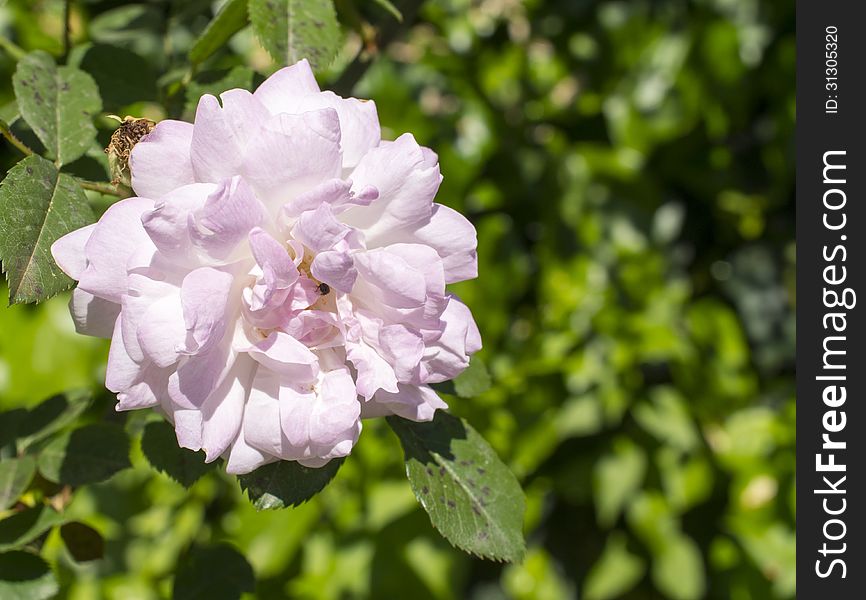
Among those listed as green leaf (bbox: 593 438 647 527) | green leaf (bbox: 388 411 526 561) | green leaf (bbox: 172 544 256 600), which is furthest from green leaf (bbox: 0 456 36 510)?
green leaf (bbox: 593 438 647 527)

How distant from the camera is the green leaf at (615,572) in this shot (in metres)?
1.35

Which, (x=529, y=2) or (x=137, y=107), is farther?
(x=529, y=2)

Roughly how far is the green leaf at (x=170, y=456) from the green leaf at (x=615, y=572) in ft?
3.00

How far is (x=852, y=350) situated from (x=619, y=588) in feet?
1.64

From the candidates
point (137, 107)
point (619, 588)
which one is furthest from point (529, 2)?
point (619, 588)

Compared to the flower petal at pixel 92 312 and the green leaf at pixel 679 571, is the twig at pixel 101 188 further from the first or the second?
the green leaf at pixel 679 571

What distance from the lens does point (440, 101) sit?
1.33m

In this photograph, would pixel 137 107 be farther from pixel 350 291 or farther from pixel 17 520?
pixel 350 291

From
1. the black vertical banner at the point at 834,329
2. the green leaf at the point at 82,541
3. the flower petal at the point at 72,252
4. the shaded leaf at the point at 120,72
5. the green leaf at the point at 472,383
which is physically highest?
the shaded leaf at the point at 120,72

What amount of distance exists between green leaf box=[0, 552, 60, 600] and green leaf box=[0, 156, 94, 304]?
0.26 m

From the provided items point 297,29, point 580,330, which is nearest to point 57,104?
point 297,29

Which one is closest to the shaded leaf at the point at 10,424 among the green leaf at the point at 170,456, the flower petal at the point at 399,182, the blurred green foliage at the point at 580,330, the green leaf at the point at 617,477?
the green leaf at the point at 170,456

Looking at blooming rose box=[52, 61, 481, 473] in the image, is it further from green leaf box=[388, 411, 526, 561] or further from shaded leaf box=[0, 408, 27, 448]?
shaded leaf box=[0, 408, 27, 448]

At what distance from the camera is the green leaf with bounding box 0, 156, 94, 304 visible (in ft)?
1.54
